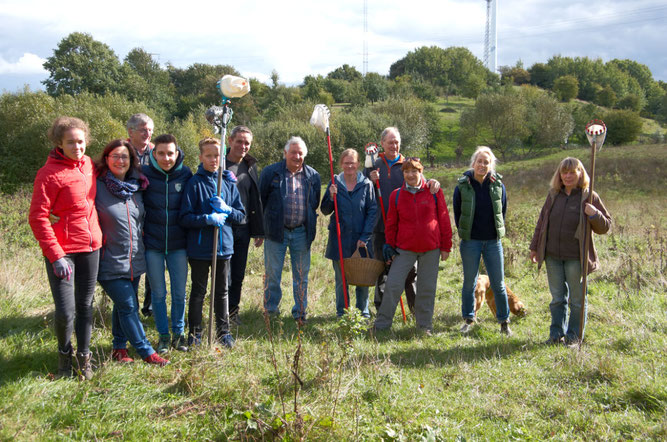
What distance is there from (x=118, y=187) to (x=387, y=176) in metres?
3.20

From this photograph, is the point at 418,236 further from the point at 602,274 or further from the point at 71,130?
the point at 602,274

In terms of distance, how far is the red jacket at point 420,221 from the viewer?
5082 mm

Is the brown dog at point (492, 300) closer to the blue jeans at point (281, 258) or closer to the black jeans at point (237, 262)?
the blue jeans at point (281, 258)

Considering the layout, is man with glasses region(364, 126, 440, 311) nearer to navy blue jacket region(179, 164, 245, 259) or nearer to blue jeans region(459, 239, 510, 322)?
blue jeans region(459, 239, 510, 322)

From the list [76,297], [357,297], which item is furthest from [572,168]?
[76,297]

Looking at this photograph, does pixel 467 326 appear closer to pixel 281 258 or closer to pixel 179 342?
pixel 281 258

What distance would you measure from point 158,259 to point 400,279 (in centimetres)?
267

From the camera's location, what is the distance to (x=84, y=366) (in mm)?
3680

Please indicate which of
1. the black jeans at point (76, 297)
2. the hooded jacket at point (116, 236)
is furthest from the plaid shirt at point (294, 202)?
the black jeans at point (76, 297)

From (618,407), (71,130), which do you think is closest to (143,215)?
(71,130)

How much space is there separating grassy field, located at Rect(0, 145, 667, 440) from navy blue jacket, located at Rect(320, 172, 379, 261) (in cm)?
104

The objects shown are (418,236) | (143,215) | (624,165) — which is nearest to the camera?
(143,215)

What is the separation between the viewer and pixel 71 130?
3.52 m

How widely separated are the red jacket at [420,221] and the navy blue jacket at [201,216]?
1897mm
